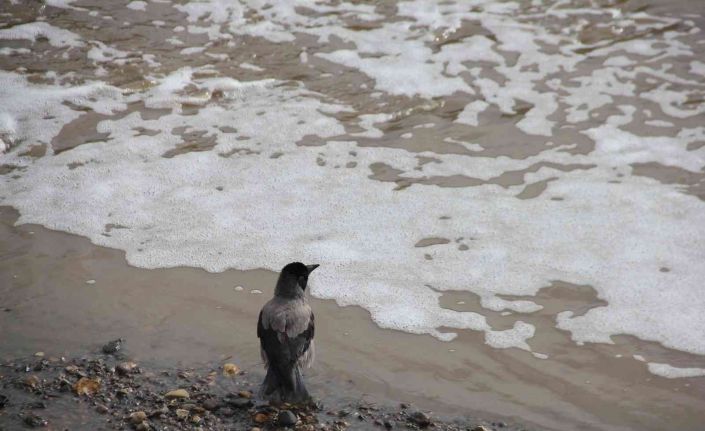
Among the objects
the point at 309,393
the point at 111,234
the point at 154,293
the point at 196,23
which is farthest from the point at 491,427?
the point at 196,23

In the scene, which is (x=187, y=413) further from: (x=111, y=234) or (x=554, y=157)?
(x=554, y=157)

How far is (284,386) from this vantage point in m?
4.16

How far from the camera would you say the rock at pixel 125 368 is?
14.2 feet

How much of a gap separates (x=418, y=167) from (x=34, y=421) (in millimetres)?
4421

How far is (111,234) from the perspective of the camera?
5988 mm

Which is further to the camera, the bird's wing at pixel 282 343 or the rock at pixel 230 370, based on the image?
the rock at pixel 230 370

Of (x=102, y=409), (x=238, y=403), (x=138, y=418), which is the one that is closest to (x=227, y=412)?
(x=238, y=403)

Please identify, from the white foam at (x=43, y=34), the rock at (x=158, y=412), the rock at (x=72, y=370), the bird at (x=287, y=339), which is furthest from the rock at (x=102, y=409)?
the white foam at (x=43, y=34)

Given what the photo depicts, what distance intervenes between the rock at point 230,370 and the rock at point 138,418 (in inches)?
23.4

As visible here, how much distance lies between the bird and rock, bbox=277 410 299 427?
0.12m

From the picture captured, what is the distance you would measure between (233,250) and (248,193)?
1.03 meters

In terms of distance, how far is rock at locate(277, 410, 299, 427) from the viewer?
4.03 metres

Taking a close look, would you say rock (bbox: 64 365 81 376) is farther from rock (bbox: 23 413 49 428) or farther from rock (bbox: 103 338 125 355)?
rock (bbox: 23 413 49 428)

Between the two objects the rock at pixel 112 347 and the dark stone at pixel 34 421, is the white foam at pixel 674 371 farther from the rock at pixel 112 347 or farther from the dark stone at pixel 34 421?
the dark stone at pixel 34 421
